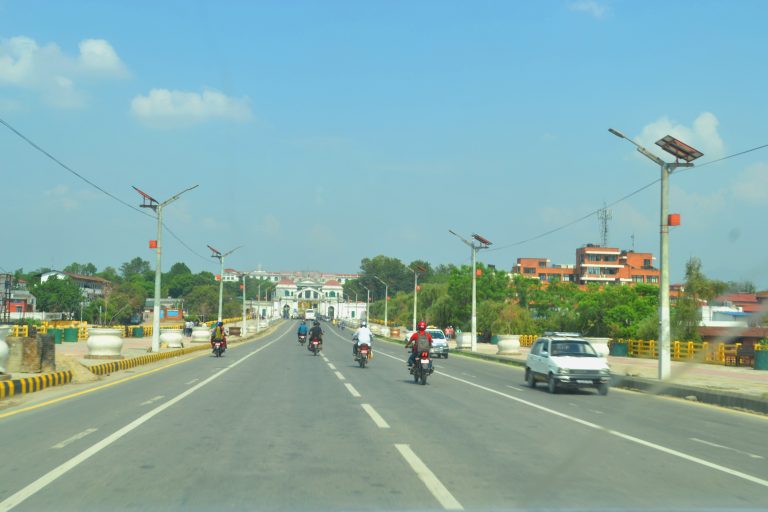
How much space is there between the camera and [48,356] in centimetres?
2291

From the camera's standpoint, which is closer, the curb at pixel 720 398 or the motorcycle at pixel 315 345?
the curb at pixel 720 398

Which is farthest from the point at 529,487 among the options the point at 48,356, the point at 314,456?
the point at 48,356

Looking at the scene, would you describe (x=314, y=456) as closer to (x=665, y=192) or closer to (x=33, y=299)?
(x=665, y=192)

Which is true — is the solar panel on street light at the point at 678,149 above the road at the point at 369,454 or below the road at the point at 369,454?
above

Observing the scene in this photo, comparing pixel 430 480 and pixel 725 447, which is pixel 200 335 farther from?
pixel 430 480

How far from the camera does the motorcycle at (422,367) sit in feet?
76.1

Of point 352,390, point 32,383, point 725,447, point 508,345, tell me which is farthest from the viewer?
point 508,345

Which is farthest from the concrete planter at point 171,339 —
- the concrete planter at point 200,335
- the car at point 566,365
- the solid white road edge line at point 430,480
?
the solid white road edge line at point 430,480

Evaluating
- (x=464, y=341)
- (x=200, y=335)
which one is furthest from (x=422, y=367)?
(x=200, y=335)

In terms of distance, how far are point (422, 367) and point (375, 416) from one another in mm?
9140

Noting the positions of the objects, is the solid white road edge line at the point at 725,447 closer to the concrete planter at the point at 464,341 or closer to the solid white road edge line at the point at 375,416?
the solid white road edge line at the point at 375,416

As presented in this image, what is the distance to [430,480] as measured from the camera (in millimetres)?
8109

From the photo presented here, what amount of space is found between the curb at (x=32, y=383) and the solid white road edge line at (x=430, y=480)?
1170 centimetres

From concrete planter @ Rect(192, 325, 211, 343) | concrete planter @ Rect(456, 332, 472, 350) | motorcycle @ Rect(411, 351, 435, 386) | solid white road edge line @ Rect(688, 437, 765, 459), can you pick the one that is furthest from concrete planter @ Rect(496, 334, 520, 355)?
solid white road edge line @ Rect(688, 437, 765, 459)
